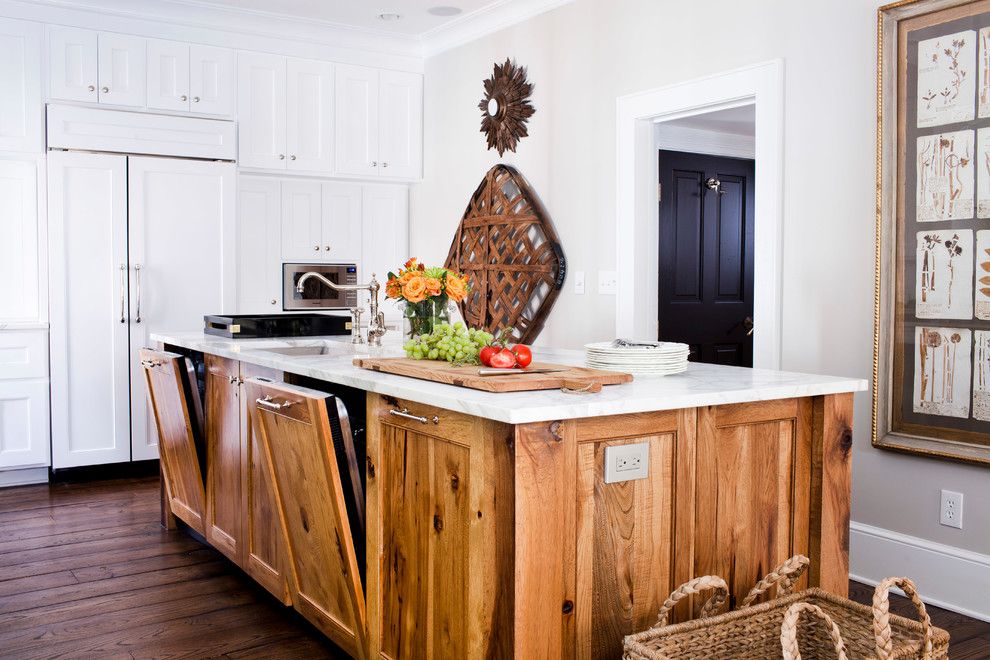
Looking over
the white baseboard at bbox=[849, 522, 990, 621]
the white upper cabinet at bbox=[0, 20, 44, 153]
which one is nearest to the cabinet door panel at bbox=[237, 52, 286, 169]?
the white upper cabinet at bbox=[0, 20, 44, 153]

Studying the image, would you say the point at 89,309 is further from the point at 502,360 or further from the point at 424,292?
the point at 502,360

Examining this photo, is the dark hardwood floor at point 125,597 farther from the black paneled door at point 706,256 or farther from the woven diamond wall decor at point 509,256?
the black paneled door at point 706,256

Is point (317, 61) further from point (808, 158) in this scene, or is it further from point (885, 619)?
point (885, 619)

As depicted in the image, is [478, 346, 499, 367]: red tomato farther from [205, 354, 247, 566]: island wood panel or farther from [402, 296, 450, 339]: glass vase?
[205, 354, 247, 566]: island wood panel

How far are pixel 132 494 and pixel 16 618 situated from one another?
1830 millimetres

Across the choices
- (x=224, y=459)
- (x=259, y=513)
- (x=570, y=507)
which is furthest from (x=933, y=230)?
(x=224, y=459)

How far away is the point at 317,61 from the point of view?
224 inches

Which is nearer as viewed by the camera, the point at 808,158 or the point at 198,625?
the point at 198,625

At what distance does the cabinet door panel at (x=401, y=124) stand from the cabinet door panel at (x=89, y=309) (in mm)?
1680

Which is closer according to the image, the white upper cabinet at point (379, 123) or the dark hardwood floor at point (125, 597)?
the dark hardwood floor at point (125, 597)

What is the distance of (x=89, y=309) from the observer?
5012mm

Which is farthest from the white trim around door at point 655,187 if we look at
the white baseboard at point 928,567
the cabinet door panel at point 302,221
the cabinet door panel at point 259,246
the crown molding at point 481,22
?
the cabinet door panel at point 259,246

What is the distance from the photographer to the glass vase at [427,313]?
302cm

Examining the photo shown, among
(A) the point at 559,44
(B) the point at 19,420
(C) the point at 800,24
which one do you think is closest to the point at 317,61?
(A) the point at 559,44
